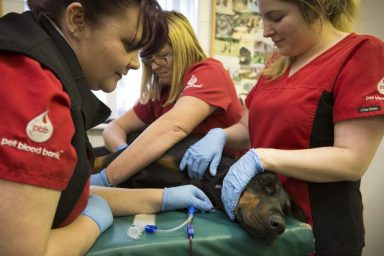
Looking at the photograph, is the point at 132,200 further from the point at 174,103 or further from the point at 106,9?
the point at 174,103

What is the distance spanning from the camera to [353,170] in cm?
81

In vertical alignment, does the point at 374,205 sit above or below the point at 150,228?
below

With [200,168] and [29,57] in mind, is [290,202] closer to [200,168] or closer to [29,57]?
[200,168]

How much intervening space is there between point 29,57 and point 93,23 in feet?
0.56

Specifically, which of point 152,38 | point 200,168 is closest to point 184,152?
point 200,168

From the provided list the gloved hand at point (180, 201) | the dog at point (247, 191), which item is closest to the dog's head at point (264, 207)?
the dog at point (247, 191)

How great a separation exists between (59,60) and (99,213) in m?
0.34

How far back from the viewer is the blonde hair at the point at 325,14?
0.89 metres

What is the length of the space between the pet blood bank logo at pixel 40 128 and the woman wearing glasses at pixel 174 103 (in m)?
0.59

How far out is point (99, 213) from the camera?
707mm

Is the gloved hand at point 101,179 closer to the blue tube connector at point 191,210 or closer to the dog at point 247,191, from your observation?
the dog at point 247,191

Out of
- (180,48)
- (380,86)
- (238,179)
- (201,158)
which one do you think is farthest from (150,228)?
(180,48)

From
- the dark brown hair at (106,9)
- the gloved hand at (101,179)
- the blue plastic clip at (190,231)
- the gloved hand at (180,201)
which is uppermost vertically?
the dark brown hair at (106,9)

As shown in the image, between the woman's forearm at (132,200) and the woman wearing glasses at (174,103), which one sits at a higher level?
the woman wearing glasses at (174,103)
